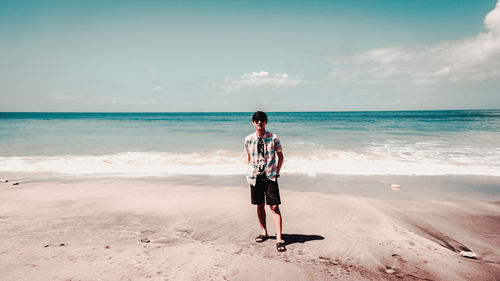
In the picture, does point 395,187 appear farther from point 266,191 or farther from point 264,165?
point 264,165

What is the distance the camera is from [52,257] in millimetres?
3492

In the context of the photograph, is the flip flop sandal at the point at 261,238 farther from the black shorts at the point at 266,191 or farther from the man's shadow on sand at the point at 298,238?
the black shorts at the point at 266,191

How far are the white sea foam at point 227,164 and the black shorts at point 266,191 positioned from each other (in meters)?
5.44

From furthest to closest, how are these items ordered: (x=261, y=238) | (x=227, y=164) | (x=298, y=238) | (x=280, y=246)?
(x=227, y=164) < (x=298, y=238) < (x=261, y=238) < (x=280, y=246)

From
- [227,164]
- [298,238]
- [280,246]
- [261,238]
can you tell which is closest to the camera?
[280,246]

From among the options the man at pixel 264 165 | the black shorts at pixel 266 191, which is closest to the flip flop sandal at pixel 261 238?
the man at pixel 264 165

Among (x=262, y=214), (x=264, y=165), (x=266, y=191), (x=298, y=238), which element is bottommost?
(x=298, y=238)

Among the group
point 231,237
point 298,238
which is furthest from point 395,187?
point 231,237

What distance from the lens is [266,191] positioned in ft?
13.2

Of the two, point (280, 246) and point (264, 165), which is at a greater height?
point (264, 165)

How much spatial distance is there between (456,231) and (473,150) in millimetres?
12676

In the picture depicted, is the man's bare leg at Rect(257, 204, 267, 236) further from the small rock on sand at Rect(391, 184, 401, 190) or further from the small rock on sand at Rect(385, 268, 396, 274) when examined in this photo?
the small rock on sand at Rect(391, 184, 401, 190)

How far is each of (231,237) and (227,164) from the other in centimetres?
720

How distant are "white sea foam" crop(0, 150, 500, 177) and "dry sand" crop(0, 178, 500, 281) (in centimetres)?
310
